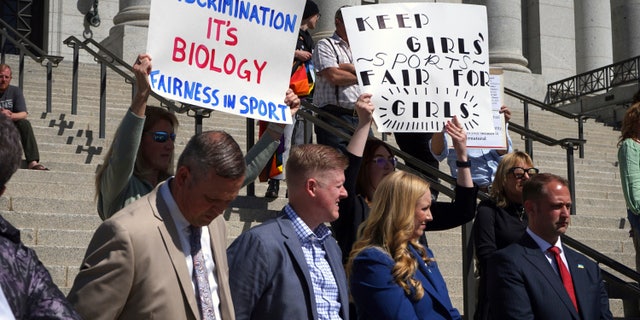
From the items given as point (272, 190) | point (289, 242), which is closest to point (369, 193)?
point (289, 242)

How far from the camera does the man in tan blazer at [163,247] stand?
3361 mm

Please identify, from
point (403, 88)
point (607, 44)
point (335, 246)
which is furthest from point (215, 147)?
point (607, 44)

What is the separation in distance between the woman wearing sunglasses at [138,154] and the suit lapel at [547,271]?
1.49m

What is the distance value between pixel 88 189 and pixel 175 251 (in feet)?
16.8

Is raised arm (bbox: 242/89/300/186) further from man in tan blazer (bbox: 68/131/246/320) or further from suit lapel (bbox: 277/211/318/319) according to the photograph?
man in tan blazer (bbox: 68/131/246/320)

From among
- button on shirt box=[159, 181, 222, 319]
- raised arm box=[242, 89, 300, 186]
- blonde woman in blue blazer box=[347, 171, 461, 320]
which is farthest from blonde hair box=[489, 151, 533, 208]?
button on shirt box=[159, 181, 222, 319]

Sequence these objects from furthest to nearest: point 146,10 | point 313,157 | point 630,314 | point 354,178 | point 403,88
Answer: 1. point 146,10
2. point 630,314
3. point 403,88
4. point 354,178
5. point 313,157

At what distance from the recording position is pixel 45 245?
23.8 ft

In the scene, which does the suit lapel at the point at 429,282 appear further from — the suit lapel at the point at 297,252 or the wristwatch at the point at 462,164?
the wristwatch at the point at 462,164

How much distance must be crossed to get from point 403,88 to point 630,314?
2.88 meters

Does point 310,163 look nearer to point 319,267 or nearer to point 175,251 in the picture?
point 319,267

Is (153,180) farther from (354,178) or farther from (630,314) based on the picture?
(630,314)

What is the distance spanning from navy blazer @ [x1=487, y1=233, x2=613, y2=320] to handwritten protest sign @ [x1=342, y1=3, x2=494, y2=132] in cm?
147

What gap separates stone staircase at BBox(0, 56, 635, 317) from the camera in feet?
24.5
